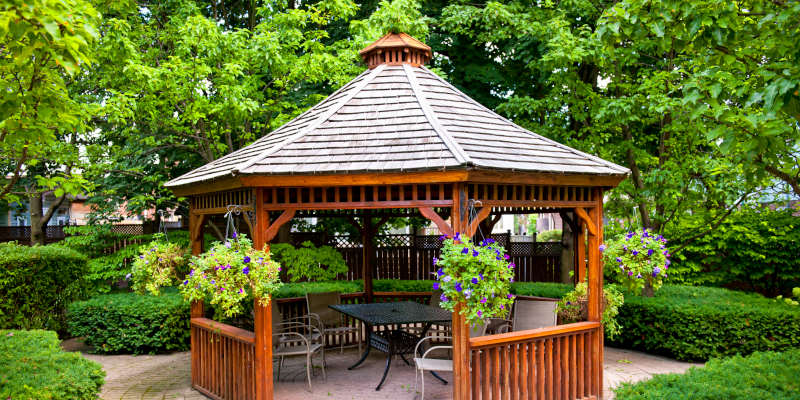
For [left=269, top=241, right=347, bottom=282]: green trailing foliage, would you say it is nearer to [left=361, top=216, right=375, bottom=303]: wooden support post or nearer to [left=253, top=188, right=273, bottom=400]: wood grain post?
[left=361, top=216, right=375, bottom=303]: wooden support post

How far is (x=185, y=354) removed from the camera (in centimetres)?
932

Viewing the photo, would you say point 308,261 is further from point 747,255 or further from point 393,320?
point 747,255

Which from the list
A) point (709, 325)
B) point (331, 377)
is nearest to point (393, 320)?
point (331, 377)

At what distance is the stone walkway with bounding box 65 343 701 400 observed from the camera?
696 cm

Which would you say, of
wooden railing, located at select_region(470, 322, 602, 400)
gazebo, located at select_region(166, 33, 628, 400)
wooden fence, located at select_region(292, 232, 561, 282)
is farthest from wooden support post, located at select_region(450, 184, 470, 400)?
wooden fence, located at select_region(292, 232, 561, 282)

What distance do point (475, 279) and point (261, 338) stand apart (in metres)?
2.46

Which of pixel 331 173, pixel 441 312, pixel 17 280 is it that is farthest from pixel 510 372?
pixel 17 280

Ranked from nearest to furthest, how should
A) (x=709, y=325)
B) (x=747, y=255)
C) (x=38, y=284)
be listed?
1. (x=709, y=325)
2. (x=38, y=284)
3. (x=747, y=255)

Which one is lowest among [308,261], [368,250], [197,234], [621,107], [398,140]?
[308,261]

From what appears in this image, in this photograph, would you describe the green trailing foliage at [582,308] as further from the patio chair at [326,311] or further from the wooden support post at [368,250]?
the wooden support post at [368,250]

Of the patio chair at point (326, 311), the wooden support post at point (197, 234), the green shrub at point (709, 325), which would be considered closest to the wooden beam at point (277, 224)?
the wooden support post at point (197, 234)

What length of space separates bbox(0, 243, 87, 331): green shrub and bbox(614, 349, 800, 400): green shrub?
9255mm

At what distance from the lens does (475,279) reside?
4906 millimetres

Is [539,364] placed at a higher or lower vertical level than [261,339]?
lower
